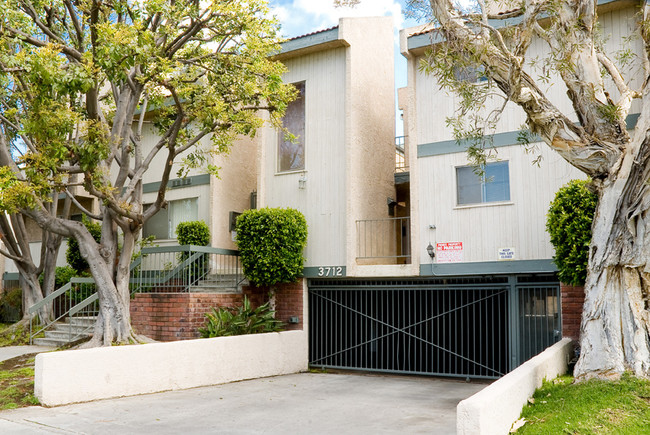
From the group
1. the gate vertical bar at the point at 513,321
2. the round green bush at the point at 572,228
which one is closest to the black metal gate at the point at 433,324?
the gate vertical bar at the point at 513,321

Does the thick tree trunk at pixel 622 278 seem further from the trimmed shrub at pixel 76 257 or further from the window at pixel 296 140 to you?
the trimmed shrub at pixel 76 257

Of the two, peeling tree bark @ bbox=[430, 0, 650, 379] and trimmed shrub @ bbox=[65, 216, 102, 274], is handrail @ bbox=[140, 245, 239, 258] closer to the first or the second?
trimmed shrub @ bbox=[65, 216, 102, 274]

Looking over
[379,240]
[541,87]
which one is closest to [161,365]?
[379,240]

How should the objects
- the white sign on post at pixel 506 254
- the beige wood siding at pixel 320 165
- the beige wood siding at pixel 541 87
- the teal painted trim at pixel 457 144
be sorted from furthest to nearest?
the beige wood siding at pixel 320 165 < the teal painted trim at pixel 457 144 < the white sign on post at pixel 506 254 < the beige wood siding at pixel 541 87

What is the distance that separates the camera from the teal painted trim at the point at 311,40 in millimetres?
14656

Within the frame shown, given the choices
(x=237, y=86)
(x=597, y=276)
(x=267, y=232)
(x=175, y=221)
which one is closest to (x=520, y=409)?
(x=597, y=276)

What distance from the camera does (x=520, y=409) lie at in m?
7.86

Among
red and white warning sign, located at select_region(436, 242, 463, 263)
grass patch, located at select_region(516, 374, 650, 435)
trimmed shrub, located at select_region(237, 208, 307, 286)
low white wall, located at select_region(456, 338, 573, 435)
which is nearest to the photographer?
low white wall, located at select_region(456, 338, 573, 435)

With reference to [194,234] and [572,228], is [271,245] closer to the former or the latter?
[194,234]

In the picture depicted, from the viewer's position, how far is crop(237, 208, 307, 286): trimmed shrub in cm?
1395

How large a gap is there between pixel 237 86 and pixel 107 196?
3621 millimetres

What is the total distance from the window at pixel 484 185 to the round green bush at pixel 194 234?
667cm

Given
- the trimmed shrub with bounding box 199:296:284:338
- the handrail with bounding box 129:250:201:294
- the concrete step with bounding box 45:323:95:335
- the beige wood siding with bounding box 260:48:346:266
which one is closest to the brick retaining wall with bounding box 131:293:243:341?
the trimmed shrub with bounding box 199:296:284:338

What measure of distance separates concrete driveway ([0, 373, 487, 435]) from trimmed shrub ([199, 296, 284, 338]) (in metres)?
1.37
